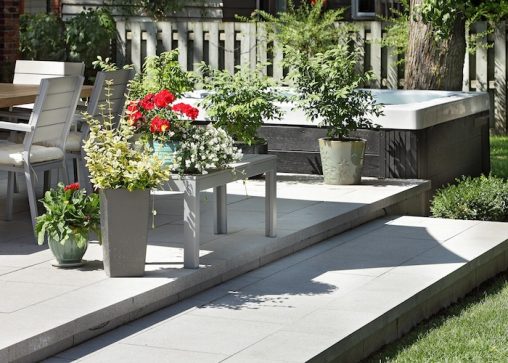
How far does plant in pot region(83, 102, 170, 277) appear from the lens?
5.46 m

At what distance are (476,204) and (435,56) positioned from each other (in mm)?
3126

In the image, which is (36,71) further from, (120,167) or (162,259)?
(120,167)

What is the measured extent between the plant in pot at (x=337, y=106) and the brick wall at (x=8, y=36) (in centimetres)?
454

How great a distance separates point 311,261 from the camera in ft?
21.5

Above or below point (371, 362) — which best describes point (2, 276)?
above

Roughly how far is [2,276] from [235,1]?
12.7 m

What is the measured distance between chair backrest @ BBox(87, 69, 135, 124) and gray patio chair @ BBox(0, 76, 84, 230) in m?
0.25

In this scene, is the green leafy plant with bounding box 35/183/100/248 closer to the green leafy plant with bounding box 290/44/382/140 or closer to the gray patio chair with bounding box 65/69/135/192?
the gray patio chair with bounding box 65/69/135/192

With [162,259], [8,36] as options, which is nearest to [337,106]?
[162,259]

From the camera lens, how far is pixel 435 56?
1103 centimetres

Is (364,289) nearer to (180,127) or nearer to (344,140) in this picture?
(180,127)

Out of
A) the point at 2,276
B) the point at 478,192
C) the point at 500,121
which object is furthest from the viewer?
the point at 500,121

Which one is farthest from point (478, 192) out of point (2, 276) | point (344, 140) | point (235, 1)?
point (235, 1)

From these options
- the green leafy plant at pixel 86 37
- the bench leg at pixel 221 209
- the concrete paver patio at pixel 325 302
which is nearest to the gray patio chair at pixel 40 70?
the bench leg at pixel 221 209
